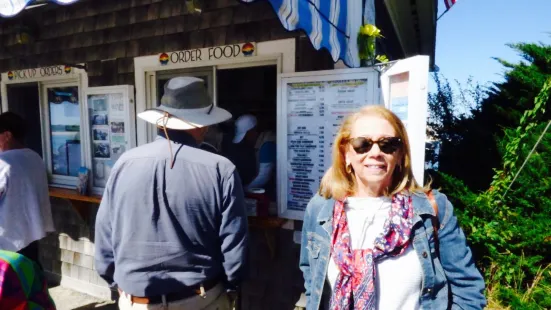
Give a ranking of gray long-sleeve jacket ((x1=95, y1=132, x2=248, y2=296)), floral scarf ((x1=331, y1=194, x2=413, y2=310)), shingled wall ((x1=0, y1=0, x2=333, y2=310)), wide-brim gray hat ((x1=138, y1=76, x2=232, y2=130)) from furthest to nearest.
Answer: shingled wall ((x1=0, y1=0, x2=333, y2=310)) → wide-brim gray hat ((x1=138, y1=76, x2=232, y2=130)) → gray long-sleeve jacket ((x1=95, y1=132, x2=248, y2=296)) → floral scarf ((x1=331, y1=194, x2=413, y2=310))

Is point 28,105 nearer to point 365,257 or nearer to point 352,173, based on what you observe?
point 352,173

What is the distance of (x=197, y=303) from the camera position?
1.80 metres

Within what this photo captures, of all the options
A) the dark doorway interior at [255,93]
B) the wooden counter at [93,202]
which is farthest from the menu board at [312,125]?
the dark doorway interior at [255,93]

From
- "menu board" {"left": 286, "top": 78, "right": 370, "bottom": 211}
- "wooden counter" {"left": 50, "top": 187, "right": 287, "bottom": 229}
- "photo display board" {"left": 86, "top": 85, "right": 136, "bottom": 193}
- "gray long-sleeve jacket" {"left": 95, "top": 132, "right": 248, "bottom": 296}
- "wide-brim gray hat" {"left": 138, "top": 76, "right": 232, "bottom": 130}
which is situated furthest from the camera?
"photo display board" {"left": 86, "top": 85, "right": 136, "bottom": 193}

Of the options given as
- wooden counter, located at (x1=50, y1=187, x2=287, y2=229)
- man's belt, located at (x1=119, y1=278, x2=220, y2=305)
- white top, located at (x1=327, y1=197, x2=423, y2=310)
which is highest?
white top, located at (x1=327, y1=197, x2=423, y2=310)

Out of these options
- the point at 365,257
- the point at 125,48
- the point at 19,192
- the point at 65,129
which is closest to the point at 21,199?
the point at 19,192

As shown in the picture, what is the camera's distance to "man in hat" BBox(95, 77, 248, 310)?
1.72 m

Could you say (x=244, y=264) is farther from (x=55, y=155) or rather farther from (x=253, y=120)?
(x=55, y=155)

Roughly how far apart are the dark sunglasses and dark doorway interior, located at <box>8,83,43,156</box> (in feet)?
13.1

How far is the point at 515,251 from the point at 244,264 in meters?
1.96

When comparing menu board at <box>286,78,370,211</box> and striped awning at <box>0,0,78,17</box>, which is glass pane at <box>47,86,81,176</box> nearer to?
striped awning at <box>0,0,78,17</box>

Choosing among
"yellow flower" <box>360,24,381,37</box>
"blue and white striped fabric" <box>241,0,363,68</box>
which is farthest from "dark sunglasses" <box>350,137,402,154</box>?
"yellow flower" <box>360,24,381,37</box>

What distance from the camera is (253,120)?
300 centimetres

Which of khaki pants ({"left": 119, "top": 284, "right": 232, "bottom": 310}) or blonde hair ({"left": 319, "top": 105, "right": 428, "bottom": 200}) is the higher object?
blonde hair ({"left": 319, "top": 105, "right": 428, "bottom": 200})
